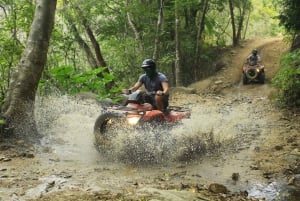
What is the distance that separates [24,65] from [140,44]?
11210 mm

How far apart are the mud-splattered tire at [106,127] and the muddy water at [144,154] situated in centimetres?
27

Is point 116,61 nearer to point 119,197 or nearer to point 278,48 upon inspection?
point 278,48

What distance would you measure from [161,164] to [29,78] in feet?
11.7

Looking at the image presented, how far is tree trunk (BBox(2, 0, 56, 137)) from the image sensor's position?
8219 millimetres

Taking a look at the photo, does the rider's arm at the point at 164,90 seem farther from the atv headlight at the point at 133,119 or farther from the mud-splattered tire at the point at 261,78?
the mud-splattered tire at the point at 261,78

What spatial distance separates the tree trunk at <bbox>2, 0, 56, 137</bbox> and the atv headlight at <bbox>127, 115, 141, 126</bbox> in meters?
2.56

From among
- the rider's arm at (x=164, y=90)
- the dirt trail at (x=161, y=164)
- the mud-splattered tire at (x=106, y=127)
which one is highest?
the rider's arm at (x=164, y=90)

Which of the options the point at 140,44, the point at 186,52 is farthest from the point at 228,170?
the point at 186,52

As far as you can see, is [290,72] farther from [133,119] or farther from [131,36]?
[131,36]

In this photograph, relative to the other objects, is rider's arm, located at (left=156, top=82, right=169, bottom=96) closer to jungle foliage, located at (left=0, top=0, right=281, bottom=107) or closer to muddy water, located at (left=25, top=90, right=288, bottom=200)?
muddy water, located at (left=25, top=90, right=288, bottom=200)

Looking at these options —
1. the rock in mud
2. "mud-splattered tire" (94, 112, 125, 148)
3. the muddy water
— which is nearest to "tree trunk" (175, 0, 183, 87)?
the muddy water

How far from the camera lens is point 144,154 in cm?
716

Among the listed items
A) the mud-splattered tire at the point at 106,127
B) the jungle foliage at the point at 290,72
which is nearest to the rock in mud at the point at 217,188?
the mud-splattered tire at the point at 106,127

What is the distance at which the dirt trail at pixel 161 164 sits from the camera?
541 cm
